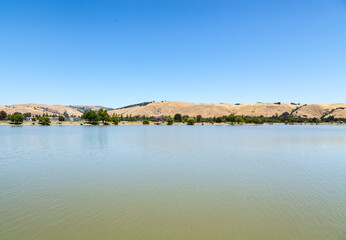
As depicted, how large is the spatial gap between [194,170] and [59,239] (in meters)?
17.8

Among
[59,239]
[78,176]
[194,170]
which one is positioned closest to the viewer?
[59,239]

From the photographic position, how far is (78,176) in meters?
23.2

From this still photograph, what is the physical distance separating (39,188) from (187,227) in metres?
14.6

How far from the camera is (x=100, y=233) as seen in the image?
11539 mm

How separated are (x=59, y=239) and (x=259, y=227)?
1120 centimetres

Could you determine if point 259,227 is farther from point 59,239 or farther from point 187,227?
point 59,239

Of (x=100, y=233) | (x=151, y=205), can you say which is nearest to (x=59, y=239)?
(x=100, y=233)

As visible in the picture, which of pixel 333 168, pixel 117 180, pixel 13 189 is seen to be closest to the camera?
pixel 13 189

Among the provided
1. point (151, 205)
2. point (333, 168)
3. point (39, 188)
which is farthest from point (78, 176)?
point (333, 168)

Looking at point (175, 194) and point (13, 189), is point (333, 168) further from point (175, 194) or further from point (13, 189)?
point (13, 189)

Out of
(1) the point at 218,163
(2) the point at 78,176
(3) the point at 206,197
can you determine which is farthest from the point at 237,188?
(2) the point at 78,176

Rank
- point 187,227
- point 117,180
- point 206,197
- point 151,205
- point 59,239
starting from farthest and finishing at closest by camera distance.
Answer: point 117,180
point 206,197
point 151,205
point 187,227
point 59,239

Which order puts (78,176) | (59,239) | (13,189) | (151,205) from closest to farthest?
(59,239) → (151,205) → (13,189) → (78,176)

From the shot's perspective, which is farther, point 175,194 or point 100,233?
point 175,194
